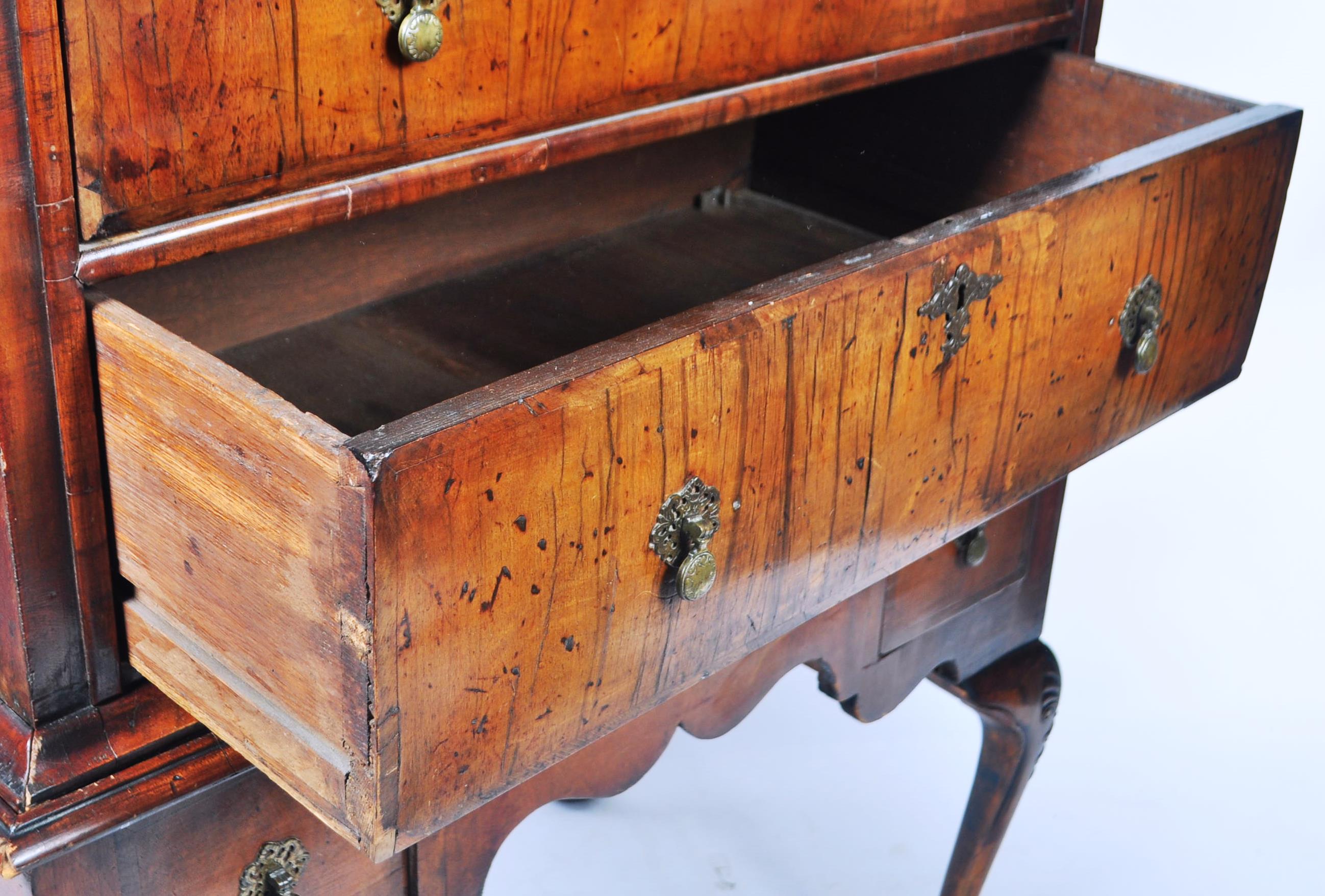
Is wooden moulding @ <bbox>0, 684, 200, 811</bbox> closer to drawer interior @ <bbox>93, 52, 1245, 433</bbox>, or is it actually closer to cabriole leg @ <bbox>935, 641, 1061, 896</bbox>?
drawer interior @ <bbox>93, 52, 1245, 433</bbox>

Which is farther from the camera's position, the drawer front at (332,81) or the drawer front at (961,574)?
the drawer front at (961,574)

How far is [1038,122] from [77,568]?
80 cm

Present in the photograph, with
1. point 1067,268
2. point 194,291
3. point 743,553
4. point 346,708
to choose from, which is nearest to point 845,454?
point 743,553

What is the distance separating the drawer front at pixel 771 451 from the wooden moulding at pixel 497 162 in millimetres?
186

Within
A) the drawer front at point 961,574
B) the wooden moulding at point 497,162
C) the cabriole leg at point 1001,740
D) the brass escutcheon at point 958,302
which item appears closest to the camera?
the wooden moulding at point 497,162

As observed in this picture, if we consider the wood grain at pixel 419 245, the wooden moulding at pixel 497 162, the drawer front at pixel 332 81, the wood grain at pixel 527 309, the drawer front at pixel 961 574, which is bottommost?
the drawer front at pixel 961 574

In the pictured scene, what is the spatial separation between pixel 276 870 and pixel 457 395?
0.30m

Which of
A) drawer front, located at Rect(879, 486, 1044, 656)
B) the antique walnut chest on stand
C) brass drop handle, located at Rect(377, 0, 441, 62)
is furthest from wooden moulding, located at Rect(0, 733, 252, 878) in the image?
drawer front, located at Rect(879, 486, 1044, 656)

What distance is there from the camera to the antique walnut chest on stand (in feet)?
2.15

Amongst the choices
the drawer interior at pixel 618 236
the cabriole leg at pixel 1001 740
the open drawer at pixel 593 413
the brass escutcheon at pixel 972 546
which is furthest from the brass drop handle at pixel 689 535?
the cabriole leg at pixel 1001 740

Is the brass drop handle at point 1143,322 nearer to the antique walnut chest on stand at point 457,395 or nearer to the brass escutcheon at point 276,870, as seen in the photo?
the antique walnut chest on stand at point 457,395

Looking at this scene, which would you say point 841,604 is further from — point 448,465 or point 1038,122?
point 448,465

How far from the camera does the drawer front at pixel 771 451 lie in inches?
25.3

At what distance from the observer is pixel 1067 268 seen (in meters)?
0.92
